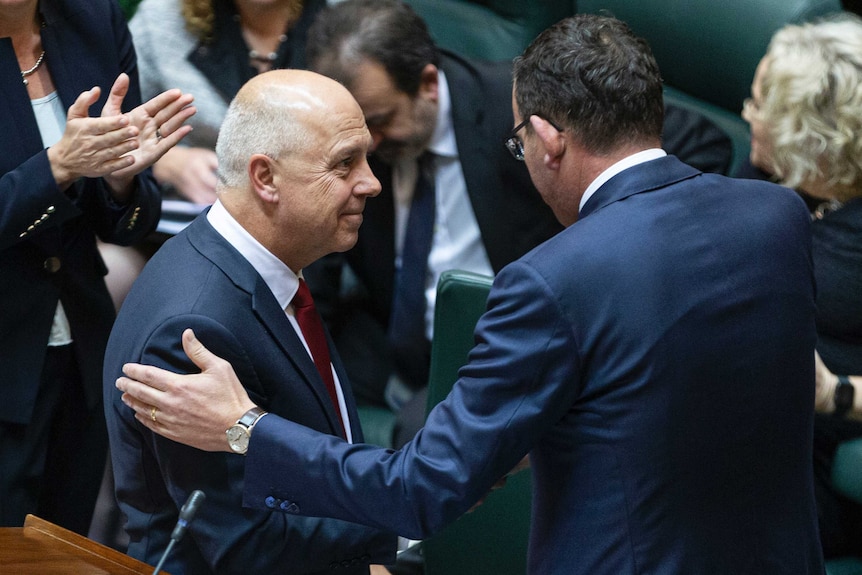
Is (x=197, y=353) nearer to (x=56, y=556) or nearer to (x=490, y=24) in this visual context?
(x=56, y=556)

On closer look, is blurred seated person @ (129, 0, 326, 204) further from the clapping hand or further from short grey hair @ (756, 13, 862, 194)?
short grey hair @ (756, 13, 862, 194)

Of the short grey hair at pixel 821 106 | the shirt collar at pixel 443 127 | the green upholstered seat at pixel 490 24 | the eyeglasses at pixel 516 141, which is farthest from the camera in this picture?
the green upholstered seat at pixel 490 24

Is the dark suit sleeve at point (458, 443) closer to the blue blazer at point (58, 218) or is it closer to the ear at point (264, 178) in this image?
the ear at point (264, 178)

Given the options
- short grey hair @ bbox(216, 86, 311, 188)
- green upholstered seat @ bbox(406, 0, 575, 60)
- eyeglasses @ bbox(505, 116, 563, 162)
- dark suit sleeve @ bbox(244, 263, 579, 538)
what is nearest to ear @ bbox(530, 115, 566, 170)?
eyeglasses @ bbox(505, 116, 563, 162)

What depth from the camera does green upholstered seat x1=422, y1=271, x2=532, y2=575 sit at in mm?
2320

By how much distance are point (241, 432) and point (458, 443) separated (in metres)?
0.32

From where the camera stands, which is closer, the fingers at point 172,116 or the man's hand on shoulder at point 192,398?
the man's hand on shoulder at point 192,398

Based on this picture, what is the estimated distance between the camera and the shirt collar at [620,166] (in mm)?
1635

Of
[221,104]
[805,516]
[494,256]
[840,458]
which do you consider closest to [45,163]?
[221,104]

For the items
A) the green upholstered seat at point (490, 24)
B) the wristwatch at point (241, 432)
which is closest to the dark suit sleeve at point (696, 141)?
the green upholstered seat at point (490, 24)

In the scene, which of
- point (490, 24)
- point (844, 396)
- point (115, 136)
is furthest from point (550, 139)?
point (490, 24)

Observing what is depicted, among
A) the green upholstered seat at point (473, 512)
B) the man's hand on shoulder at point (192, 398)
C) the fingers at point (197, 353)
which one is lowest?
the green upholstered seat at point (473, 512)

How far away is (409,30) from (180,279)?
1361 mm

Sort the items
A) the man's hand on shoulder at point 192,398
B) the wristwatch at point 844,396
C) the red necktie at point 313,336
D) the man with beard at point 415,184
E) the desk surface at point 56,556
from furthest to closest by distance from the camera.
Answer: the man with beard at point 415,184, the wristwatch at point 844,396, the red necktie at point 313,336, the man's hand on shoulder at point 192,398, the desk surface at point 56,556
